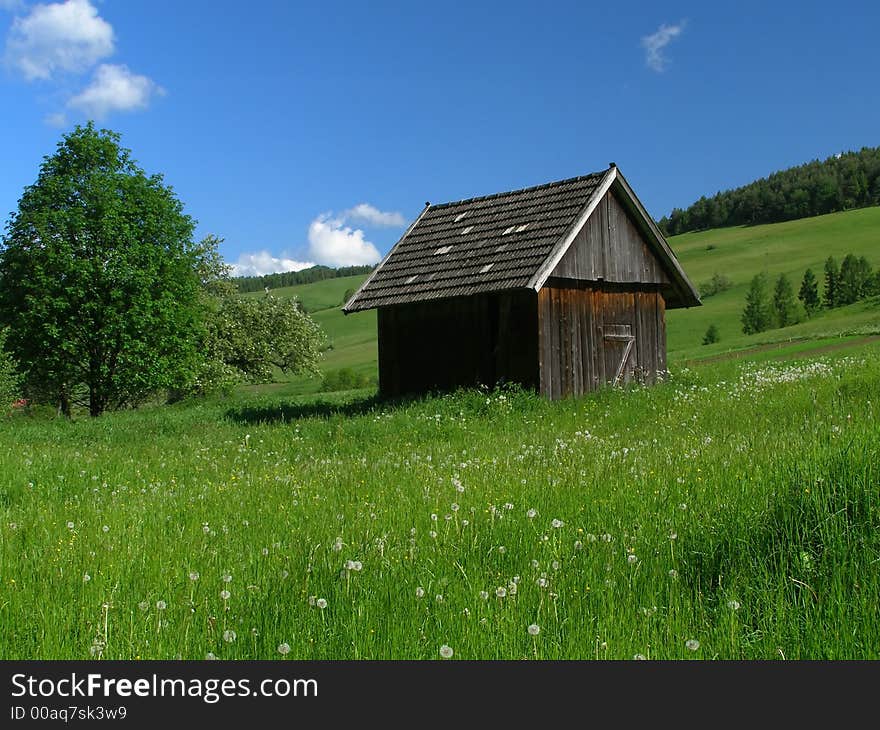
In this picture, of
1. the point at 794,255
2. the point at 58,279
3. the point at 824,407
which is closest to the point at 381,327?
the point at 824,407

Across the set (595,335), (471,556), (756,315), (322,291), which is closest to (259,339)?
(595,335)

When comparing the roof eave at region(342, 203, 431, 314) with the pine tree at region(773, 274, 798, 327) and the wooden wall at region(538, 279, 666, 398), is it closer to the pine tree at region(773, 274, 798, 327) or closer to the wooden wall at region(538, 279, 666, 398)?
the wooden wall at region(538, 279, 666, 398)

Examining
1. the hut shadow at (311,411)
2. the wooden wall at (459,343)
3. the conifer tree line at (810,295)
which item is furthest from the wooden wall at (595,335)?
the conifer tree line at (810,295)

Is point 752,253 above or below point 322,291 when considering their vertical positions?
below

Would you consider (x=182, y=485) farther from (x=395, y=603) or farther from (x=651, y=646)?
(x=651, y=646)

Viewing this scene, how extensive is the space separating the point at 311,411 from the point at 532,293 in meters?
7.52

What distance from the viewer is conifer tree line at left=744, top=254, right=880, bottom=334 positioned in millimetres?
93625

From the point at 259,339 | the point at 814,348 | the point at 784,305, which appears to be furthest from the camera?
the point at 784,305

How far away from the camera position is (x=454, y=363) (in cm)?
2194

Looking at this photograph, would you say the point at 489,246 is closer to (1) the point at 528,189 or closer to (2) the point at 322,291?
(1) the point at 528,189

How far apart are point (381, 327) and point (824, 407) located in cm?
1351

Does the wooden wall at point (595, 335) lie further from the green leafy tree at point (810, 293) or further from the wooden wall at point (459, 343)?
the green leafy tree at point (810, 293)

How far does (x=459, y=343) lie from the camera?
21938mm

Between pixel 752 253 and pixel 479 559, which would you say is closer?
pixel 479 559
